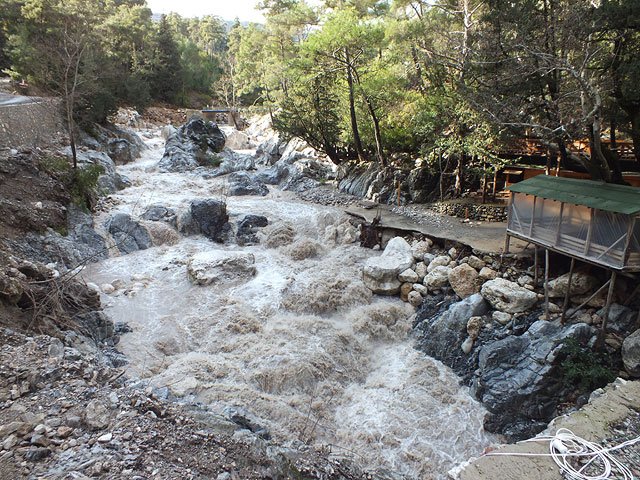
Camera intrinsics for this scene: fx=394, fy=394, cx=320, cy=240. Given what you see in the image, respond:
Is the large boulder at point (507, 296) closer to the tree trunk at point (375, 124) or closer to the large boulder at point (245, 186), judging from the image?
the tree trunk at point (375, 124)

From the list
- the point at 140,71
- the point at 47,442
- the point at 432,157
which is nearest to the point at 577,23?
the point at 432,157

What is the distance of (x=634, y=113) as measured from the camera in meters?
11.0

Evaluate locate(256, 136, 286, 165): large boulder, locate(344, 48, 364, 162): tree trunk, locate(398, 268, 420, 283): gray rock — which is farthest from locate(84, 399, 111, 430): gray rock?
locate(256, 136, 286, 165): large boulder

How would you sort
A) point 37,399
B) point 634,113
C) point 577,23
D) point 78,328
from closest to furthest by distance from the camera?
point 37,399, point 78,328, point 577,23, point 634,113

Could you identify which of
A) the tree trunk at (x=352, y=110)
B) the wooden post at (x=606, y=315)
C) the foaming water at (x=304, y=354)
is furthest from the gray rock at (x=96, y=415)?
the tree trunk at (x=352, y=110)

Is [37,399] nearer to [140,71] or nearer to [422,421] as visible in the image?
[422,421]

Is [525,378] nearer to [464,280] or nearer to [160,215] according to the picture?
[464,280]

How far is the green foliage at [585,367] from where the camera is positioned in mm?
7594

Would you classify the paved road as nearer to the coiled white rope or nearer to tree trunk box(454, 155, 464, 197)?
tree trunk box(454, 155, 464, 197)

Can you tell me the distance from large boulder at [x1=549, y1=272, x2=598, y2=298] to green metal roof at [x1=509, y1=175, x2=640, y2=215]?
5.98 ft

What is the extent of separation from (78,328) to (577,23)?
1394 centimetres

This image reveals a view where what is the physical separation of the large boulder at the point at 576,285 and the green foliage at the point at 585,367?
155cm

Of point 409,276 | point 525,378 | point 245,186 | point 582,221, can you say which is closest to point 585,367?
point 525,378

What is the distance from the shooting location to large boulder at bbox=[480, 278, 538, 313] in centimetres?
958
